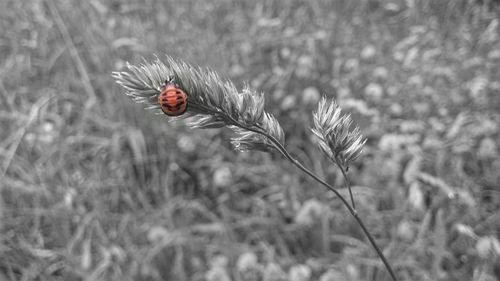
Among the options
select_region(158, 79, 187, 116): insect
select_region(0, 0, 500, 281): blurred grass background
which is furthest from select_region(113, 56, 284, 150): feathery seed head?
select_region(0, 0, 500, 281): blurred grass background

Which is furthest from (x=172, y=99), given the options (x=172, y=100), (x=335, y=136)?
(x=335, y=136)

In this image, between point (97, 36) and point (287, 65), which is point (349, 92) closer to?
point (287, 65)

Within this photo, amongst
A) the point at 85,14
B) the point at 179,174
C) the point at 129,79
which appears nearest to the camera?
the point at 129,79

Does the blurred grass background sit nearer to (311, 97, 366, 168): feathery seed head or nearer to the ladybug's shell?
(311, 97, 366, 168): feathery seed head

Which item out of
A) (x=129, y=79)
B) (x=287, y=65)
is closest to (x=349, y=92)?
(x=287, y=65)

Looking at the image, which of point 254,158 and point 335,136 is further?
point 254,158

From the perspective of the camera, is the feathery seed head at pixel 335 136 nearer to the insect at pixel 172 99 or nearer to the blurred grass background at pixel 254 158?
the insect at pixel 172 99

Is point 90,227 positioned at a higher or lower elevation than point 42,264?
higher

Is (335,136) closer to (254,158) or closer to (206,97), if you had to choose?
(206,97)

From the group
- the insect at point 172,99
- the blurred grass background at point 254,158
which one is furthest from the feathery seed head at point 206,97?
the blurred grass background at point 254,158
